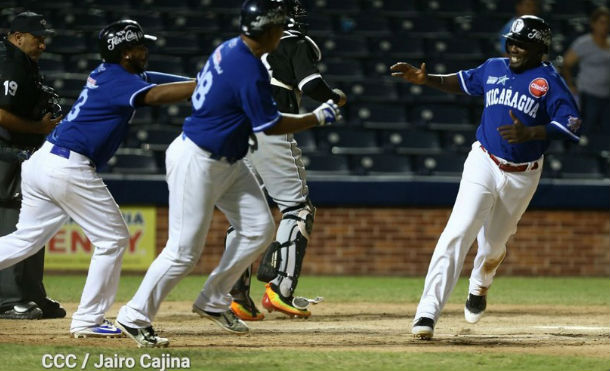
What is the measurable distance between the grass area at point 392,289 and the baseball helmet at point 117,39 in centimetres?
307

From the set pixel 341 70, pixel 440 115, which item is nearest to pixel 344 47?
pixel 341 70

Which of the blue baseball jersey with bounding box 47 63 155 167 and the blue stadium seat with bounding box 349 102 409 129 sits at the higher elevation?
the blue baseball jersey with bounding box 47 63 155 167

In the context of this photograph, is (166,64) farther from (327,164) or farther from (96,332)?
(96,332)

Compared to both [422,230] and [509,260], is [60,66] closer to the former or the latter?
[422,230]

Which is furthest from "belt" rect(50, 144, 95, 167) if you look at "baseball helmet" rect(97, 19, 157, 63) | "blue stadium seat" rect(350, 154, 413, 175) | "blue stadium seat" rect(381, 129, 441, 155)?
"blue stadium seat" rect(381, 129, 441, 155)

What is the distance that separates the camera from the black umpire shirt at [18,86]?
674cm

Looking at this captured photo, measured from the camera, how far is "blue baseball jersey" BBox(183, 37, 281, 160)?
5395 mm

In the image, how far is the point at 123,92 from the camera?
578cm

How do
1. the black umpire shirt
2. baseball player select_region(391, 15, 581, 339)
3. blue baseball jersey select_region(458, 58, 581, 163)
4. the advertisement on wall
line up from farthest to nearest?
the advertisement on wall
the black umpire shirt
blue baseball jersey select_region(458, 58, 581, 163)
baseball player select_region(391, 15, 581, 339)

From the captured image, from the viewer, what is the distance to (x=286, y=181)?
7191 millimetres

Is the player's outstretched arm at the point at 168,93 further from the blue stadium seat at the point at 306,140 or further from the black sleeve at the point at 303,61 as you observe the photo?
the blue stadium seat at the point at 306,140

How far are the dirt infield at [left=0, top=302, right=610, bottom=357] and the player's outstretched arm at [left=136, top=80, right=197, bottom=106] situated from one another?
130 cm

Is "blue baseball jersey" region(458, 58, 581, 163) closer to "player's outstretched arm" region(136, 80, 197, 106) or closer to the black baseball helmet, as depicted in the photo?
the black baseball helmet

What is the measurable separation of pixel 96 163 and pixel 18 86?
1.06 m
